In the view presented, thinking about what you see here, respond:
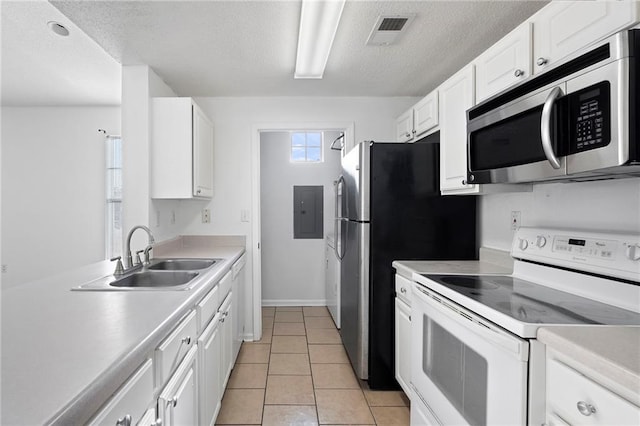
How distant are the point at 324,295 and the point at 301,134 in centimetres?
216

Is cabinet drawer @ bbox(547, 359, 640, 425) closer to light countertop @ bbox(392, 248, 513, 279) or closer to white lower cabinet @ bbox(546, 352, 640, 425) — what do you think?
white lower cabinet @ bbox(546, 352, 640, 425)

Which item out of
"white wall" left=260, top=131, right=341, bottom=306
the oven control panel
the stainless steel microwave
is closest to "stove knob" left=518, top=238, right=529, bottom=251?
the oven control panel

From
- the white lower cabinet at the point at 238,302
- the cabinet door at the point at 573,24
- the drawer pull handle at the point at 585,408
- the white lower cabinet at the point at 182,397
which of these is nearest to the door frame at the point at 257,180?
the white lower cabinet at the point at 238,302

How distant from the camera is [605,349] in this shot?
0.81 metres

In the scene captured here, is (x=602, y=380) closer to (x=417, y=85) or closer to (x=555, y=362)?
(x=555, y=362)

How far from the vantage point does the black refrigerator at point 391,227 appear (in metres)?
2.20

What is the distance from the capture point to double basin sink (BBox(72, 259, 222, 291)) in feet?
4.84

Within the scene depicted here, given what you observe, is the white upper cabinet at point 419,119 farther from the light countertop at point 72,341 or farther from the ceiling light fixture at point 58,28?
the ceiling light fixture at point 58,28

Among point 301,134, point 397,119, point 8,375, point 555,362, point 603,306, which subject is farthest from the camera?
point 301,134

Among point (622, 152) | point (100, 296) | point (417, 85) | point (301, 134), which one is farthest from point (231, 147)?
point (622, 152)

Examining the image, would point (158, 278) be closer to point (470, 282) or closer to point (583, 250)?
point (470, 282)

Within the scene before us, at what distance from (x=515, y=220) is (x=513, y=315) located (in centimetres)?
106

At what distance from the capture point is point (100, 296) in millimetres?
1313

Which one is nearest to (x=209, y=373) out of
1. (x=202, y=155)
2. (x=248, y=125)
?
(x=202, y=155)
